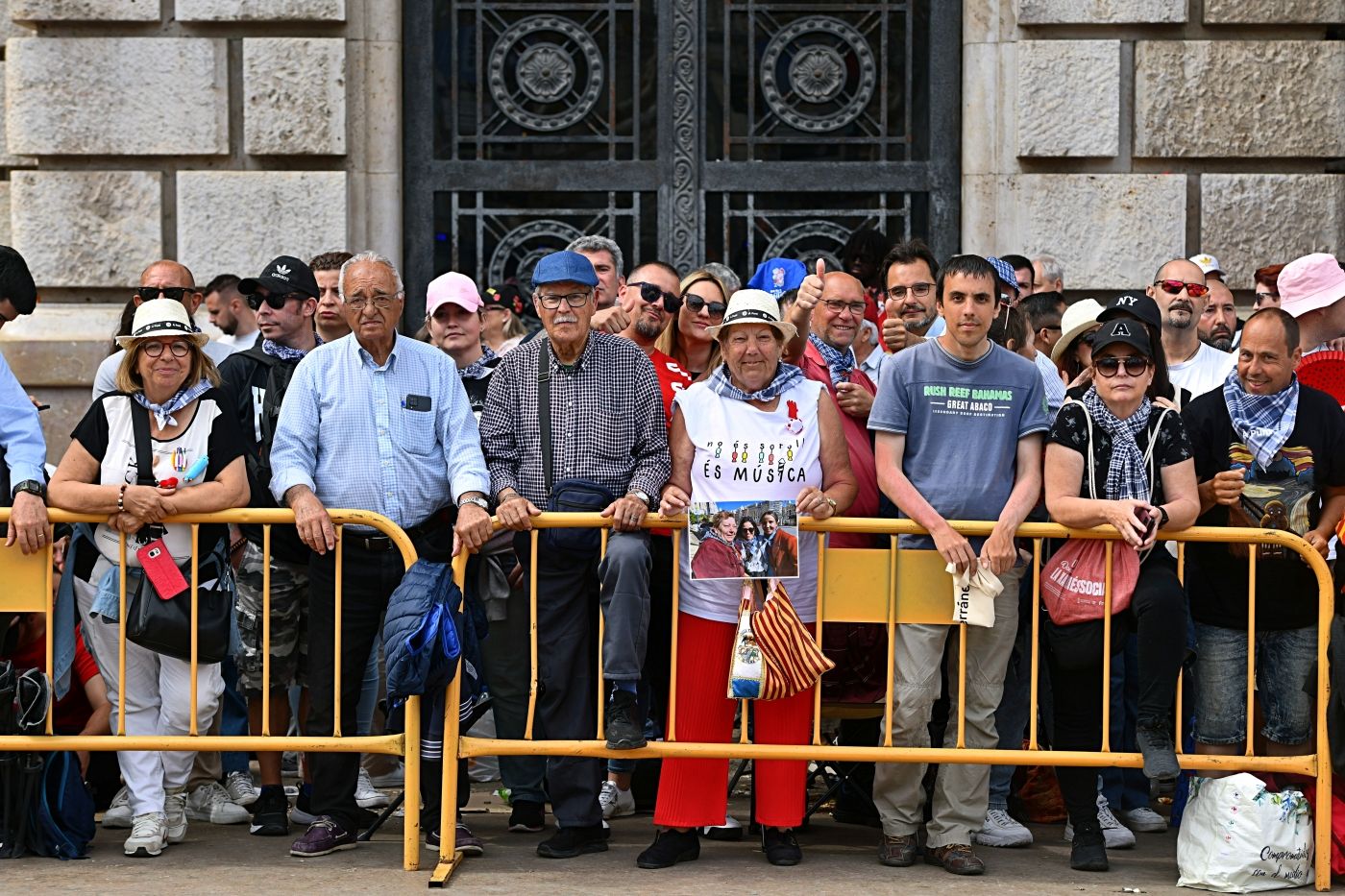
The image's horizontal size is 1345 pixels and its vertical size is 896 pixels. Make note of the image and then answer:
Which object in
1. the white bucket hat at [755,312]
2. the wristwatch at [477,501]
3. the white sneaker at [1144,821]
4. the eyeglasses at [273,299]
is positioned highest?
the eyeglasses at [273,299]

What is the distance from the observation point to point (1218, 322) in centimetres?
896

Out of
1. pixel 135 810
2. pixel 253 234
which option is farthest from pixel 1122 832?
pixel 253 234

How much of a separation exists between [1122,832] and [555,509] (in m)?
2.47

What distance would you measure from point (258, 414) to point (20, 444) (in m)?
0.90

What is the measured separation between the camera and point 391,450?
6.77m

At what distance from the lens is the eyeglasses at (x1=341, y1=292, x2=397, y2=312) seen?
6812 millimetres

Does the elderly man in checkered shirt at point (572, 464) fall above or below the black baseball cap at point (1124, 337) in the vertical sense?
below

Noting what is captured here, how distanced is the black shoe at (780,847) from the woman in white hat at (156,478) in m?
2.07

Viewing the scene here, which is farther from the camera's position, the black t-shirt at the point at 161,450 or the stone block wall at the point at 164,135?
the stone block wall at the point at 164,135

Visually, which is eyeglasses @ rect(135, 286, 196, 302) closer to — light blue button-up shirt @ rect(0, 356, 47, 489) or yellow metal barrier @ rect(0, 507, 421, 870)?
light blue button-up shirt @ rect(0, 356, 47, 489)

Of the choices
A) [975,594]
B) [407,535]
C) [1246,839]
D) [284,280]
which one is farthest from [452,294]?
[1246,839]

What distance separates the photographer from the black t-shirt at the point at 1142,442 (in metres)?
6.57

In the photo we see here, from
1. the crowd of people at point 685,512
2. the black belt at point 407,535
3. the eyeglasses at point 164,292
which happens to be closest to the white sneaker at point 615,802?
the crowd of people at point 685,512

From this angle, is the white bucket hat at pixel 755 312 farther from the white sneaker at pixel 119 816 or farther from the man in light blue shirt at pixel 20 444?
the white sneaker at pixel 119 816
